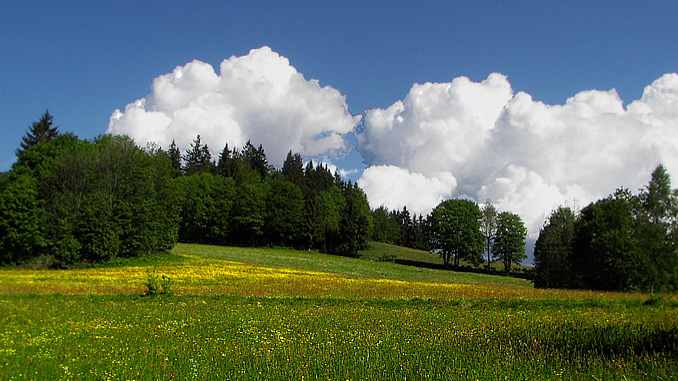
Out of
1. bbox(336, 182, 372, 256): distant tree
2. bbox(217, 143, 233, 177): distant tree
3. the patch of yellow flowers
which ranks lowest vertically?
the patch of yellow flowers

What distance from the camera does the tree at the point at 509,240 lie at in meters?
90.8

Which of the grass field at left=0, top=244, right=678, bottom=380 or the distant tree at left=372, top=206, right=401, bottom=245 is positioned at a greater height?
the distant tree at left=372, top=206, right=401, bottom=245

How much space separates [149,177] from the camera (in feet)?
177

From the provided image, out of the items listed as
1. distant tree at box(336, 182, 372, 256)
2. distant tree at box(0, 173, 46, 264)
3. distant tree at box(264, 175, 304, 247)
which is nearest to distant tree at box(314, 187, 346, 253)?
distant tree at box(336, 182, 372, 256)

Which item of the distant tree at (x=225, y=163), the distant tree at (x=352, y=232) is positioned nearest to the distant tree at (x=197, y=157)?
the distant tree at (x=225, y=163)

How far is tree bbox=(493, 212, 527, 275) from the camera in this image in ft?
298

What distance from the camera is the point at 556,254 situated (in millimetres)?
54156

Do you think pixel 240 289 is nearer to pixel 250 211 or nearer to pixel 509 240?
pixel 250 211

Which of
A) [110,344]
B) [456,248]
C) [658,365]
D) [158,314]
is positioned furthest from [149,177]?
[456,248]

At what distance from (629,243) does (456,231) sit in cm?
5283

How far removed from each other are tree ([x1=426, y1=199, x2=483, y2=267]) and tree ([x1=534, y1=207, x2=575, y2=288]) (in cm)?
2675

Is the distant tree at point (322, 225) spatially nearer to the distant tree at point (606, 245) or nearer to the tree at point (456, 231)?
the tree at point (456, 231)

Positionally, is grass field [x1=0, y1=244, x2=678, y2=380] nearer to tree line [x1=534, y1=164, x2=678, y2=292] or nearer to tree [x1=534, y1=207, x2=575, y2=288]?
tree line [x1=534, y1=164, x2=678, y2=292]

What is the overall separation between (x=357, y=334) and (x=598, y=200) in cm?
4741
